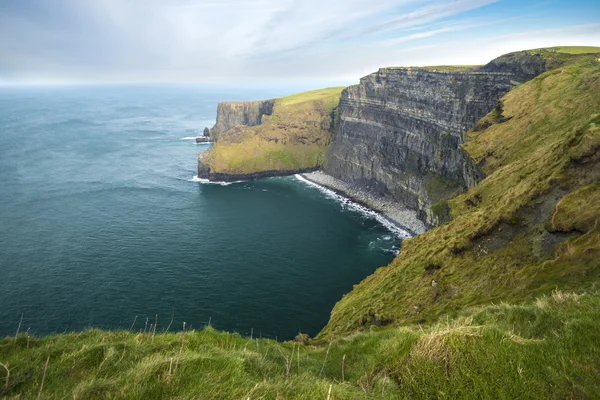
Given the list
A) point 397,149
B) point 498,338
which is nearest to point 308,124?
point 397,149

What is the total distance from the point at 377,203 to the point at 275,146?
62.1m

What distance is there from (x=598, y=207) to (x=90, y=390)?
2939 centimetres

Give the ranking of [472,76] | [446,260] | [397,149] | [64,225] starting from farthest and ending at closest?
→ 1. [397,149]
2. [472,76]
3. [64,225]
4. [446,260]

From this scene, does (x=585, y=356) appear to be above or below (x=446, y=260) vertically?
above

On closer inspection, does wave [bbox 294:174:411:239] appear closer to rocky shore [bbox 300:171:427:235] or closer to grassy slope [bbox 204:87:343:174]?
rocky shore [bbox 300:171:427:235]

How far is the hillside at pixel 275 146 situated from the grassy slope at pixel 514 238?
102751 millimetres

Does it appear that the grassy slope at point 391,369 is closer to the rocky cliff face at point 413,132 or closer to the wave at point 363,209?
the rocky cliff face at point 413,132

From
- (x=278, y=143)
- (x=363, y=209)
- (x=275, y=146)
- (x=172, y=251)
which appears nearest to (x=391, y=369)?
(x=172, y=251)

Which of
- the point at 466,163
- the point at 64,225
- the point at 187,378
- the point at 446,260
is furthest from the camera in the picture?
the point at 64,225

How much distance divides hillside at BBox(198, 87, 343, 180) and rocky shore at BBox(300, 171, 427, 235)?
40.2 feet

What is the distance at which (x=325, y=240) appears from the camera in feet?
276

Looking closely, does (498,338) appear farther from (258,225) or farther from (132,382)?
(258,225)

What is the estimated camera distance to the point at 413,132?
114 metres

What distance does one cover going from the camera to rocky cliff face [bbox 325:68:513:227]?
292ft
